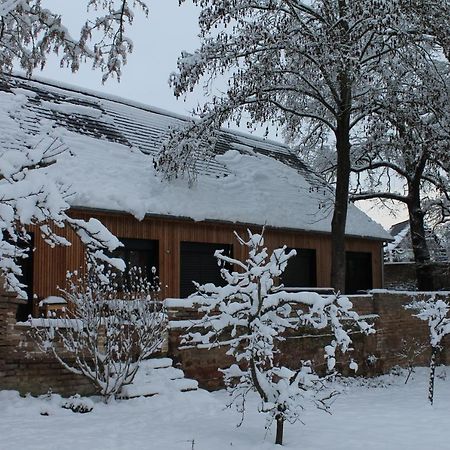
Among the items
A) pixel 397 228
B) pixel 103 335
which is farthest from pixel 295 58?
pixel 397 228

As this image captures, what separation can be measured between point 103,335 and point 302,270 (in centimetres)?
953

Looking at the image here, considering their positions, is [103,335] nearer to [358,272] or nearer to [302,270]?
[302,270]

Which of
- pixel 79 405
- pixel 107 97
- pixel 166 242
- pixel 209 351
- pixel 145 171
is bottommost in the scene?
pixel 79 405

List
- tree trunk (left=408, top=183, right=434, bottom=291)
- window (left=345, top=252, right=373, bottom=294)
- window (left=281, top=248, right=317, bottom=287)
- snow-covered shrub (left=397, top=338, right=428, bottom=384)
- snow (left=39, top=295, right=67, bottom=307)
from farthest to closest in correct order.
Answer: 1. tree trunk (left=408, top=183, right=434, bottom=291)
2. window (left=345, top=252, right=373, bottom=294)
3. window (left=281, top=248, right=317, bottom=287)
4. snow-covered shrub (left=397, top=338, right=428, bottom=384)
5. snow (left=39, top=295, right=67, bottom=307)

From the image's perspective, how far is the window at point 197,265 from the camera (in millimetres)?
14805

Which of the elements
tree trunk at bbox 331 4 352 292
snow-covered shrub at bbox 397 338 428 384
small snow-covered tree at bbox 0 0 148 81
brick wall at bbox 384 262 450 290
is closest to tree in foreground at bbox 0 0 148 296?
small snow-covered tree at bbox 0 0 148 81

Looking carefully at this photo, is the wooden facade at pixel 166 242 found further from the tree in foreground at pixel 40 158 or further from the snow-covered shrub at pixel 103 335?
the tree in foreground at pixel 40 158

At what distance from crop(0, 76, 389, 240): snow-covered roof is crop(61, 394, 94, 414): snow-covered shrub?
4.01 m

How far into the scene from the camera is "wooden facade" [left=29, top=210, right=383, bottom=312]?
11.9 meters

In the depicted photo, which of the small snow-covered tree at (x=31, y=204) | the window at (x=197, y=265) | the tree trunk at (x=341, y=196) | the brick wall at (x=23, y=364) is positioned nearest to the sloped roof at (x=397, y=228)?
the tree trunk at (x=341, y=196)

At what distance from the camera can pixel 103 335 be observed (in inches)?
370

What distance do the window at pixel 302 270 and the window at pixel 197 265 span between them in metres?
2.73

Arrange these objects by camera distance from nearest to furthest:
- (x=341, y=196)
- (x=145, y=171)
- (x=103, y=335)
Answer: (x=103, y=335), (x=145, y=171), (x=341, y=196)

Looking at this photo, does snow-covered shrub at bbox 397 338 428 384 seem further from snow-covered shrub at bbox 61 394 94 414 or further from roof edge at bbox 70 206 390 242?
snow-covered shrub at bbox 61 394 94 414
